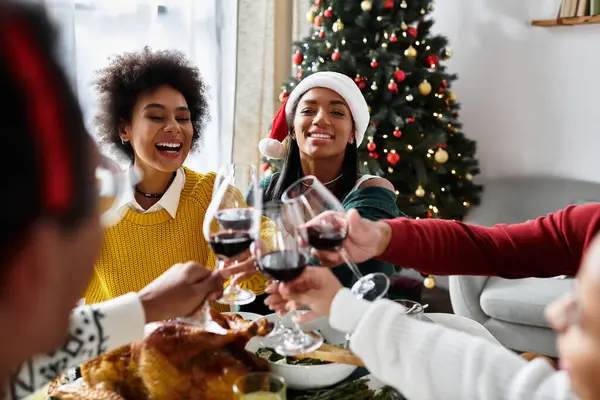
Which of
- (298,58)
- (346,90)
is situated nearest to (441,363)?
(346,90)

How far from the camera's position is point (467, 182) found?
3447 mm

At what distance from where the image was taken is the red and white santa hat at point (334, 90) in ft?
6.62

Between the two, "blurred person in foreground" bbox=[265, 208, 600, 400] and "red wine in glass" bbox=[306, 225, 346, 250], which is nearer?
"blurred person in foreground" bbox=[265, 208, 600, 400]

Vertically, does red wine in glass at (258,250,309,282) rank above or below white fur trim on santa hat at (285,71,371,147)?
below

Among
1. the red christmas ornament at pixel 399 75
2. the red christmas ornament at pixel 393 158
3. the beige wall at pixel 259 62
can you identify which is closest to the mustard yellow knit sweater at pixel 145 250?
the red christmas ornament at pixel 393 158

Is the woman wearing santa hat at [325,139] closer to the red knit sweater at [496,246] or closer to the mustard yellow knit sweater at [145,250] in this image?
the mustard yellow knit sweater at [145,250]

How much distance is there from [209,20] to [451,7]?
5.65 ft

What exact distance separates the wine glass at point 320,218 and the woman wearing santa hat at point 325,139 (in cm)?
69

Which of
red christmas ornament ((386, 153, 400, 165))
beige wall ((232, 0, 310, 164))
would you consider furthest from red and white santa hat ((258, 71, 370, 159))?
beige wall ((232, 0, 310, 164))

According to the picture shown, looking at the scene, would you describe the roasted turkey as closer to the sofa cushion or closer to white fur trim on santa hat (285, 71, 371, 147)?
white fur trim on santa hat (285, 71, 371, 147)

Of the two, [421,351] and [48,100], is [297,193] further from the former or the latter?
[48,100]

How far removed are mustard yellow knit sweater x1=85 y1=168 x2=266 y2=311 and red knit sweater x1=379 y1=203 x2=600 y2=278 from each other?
1.71 ft

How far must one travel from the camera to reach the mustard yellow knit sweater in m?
1.69

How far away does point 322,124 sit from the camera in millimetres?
1951
